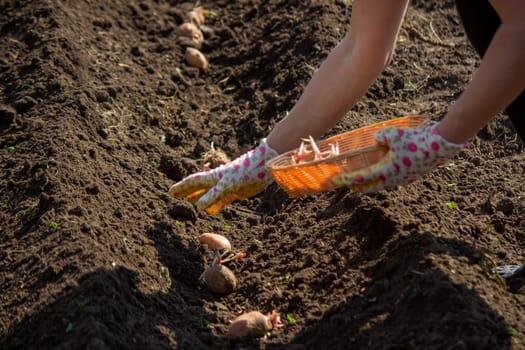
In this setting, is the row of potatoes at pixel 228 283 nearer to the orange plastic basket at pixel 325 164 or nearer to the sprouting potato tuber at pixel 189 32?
the orange plastic basket at pixel 325 164

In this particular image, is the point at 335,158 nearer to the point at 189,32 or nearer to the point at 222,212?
the point at 222,212

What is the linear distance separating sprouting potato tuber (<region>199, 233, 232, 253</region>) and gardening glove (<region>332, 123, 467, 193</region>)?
78cm

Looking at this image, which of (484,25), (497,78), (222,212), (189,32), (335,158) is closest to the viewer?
(497,78)

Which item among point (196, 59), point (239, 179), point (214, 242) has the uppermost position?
point (239, 179)

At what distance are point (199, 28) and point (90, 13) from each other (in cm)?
73

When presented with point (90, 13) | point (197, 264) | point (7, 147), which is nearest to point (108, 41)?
point (90, 13)

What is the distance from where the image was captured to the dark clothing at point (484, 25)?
2770 mm

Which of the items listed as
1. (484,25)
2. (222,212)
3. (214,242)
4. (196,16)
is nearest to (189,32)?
(196,16)

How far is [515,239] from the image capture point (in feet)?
10.4

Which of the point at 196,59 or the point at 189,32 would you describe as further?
the point at 189,32

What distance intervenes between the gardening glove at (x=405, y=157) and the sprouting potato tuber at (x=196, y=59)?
8.18 feet

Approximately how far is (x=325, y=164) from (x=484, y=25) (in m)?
0.76

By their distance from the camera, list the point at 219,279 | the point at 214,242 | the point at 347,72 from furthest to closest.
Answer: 1. the point at 214,242
2. the point at 219,279
3. the point at 347,72

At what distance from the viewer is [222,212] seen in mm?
3654
